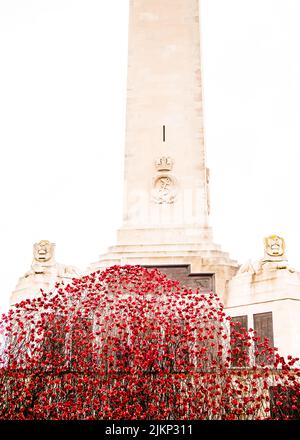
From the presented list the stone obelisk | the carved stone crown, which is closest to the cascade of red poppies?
the stone obelisk

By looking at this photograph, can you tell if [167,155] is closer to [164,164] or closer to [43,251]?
[164,164]

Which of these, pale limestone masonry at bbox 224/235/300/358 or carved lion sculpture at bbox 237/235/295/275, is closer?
pale limestone masonry at bbox 224/235/300/358

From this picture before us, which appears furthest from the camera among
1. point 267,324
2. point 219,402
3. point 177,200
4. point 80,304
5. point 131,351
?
point 177,200

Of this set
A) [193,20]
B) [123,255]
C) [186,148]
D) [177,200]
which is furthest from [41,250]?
[193,20]

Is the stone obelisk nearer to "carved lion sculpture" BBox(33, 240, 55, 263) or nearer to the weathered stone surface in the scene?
the weathered stone surface

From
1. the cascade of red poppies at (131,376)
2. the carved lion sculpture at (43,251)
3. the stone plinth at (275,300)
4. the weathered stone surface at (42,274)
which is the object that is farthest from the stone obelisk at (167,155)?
the cascade of red poppies at (131,376)

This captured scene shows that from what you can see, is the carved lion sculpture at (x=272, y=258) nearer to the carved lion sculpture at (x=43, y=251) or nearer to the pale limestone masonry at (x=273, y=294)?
the pale limestone masonry at (x=273, y=294)

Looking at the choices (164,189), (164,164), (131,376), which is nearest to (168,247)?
(164,189)

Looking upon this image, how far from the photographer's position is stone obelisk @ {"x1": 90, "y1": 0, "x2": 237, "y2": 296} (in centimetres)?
1666

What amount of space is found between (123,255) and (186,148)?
476cm

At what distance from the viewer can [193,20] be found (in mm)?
20672

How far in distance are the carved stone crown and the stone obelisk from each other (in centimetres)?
4

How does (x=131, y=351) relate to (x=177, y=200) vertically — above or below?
below

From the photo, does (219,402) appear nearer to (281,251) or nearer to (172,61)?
(281,251)
